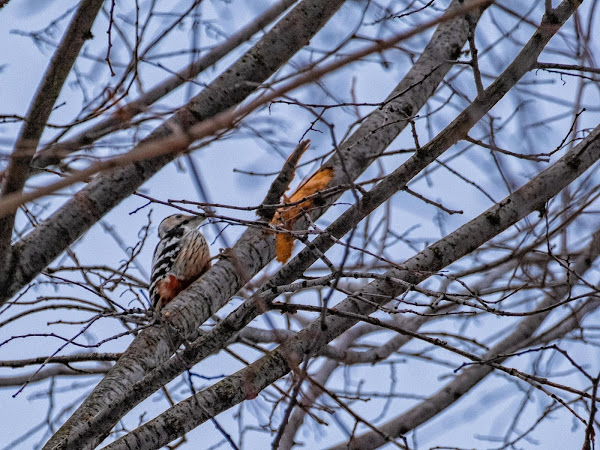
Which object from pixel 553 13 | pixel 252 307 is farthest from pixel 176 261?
pixel 553 13

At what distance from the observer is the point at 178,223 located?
6.30m

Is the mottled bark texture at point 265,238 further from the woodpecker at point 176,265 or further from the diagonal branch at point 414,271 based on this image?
the woodpecker at point 176,265

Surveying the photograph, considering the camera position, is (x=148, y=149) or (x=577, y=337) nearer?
(x=148, y=149)

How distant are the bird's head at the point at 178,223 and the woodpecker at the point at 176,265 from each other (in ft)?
1.43

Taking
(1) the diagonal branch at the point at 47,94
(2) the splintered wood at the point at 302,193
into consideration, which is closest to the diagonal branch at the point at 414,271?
(2) the splintered wood at the point at 302,193

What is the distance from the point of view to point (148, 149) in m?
0.94

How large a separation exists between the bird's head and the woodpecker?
1.43 feet

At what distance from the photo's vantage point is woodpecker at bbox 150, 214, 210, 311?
15.4ft

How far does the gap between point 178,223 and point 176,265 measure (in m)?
1.56

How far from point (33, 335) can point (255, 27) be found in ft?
8.18

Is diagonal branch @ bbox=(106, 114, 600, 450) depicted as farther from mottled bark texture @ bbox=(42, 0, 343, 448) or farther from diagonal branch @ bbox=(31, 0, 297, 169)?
diagonal branch @ bbox=(31, 0, 297, 169)

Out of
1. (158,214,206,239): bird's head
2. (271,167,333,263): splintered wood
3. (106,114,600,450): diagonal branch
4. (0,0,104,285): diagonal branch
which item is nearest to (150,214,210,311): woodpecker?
(158,214,206,239): bird's head

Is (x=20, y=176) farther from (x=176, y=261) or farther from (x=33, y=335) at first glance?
(x=176, y=261)


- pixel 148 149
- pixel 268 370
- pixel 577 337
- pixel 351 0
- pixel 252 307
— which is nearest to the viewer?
pixel 148 149
